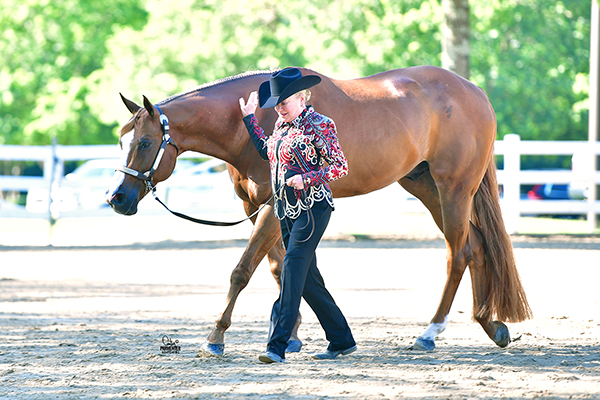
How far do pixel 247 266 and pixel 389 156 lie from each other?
53.3 inches

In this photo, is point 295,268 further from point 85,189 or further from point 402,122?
point 85,189

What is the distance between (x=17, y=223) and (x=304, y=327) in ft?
42.0

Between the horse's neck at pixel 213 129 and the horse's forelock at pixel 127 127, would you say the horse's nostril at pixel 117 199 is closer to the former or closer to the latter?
the horse's forelock at pixel 127 127

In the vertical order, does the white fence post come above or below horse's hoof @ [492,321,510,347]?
above

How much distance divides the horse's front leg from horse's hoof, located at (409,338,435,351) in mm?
1204

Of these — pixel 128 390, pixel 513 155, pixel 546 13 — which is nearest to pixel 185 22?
pixel 546 13

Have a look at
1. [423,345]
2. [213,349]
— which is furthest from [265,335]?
[423,345]

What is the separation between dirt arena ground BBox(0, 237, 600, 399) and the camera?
3.97m

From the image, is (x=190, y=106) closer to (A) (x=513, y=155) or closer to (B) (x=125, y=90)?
(A) (x=513, y=155)

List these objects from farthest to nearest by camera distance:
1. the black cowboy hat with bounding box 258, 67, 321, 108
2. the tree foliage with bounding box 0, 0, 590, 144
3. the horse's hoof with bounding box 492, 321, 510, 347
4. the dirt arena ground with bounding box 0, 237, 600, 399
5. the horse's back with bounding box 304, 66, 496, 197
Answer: the tree foliage with bounding box 0, 0, 590, 144
the horse's back with bounding box 304, 66, 496, 197
the horse's hoof with bounding box 492, 321, 510, 347
the black cowboy hat with bounding box 258, 67, 321, 108
the dirt arena ground with bounding box 0, 237, 600, 399

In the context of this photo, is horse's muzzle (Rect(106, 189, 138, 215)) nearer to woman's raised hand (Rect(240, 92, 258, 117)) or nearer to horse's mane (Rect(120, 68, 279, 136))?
horse's mane (Rect(120, 68, 279, 136))

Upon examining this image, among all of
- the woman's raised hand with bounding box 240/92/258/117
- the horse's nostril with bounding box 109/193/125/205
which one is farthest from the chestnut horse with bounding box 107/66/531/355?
the woman's raised hand with bounding box 240/92/258/117

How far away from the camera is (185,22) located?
927 inches

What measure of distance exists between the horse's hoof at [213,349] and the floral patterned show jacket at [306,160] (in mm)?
989
